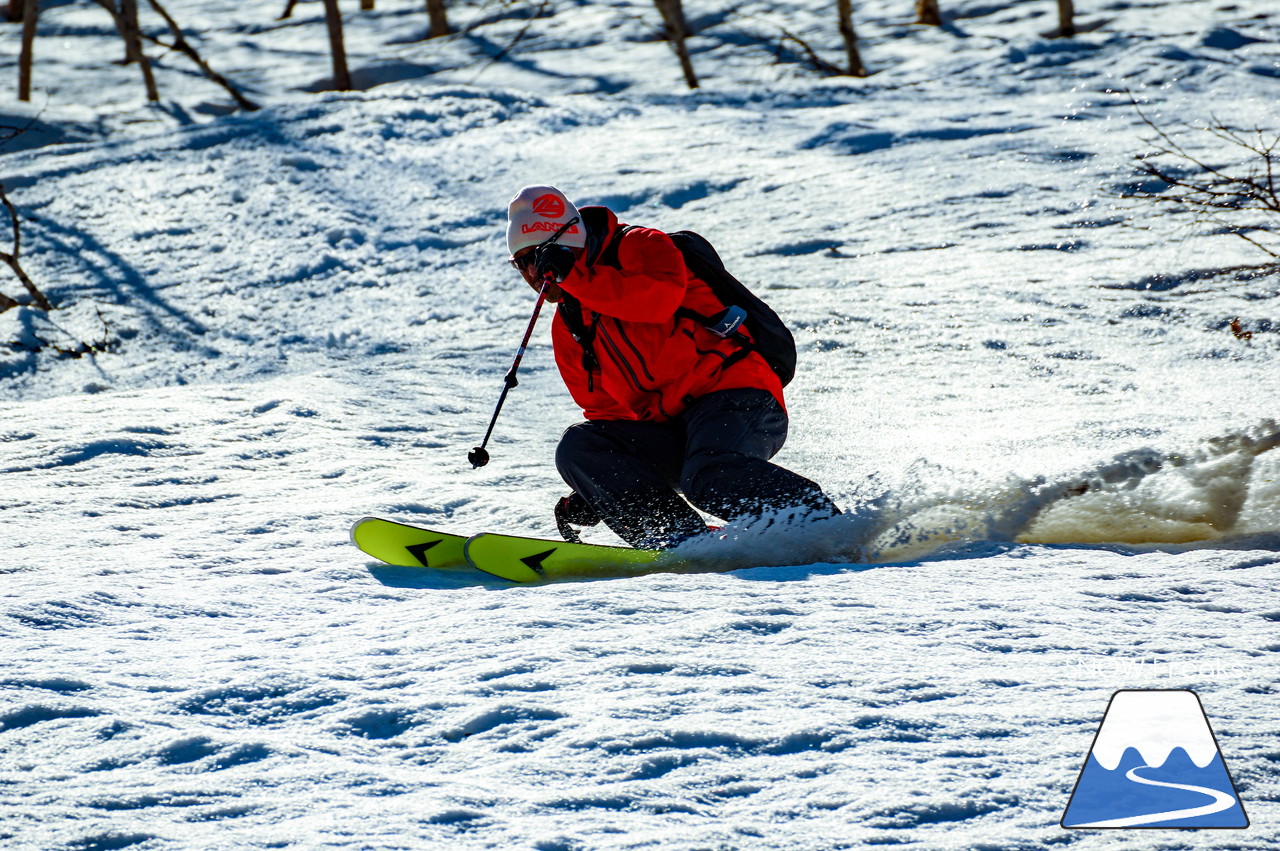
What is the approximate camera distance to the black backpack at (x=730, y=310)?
3.64 meters

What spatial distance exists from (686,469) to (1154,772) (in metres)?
1.82

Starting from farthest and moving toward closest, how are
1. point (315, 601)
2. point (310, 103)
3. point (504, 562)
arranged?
point (310, 103) → point (504, 562) → point (315, 601)

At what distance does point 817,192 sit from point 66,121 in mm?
9635

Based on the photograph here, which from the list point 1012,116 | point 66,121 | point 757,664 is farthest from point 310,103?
point 757,664

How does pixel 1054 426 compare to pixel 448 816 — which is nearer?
pixel 448 816

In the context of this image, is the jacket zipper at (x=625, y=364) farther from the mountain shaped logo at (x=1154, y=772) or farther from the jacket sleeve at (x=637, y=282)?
the mountain shaped logo at (x=1154, y=772)

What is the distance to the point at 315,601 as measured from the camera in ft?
10.4

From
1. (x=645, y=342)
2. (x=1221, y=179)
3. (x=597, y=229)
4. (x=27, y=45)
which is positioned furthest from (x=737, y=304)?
(x=27, y=45)

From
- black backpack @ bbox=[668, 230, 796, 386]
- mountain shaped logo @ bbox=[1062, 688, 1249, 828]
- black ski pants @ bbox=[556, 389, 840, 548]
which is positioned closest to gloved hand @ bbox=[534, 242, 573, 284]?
black backpack @ bbox=[668, 230, 796, 386]

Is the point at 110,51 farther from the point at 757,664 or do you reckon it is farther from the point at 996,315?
the point at 757,664

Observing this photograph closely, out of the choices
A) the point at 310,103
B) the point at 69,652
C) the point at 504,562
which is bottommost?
the point at 504,562

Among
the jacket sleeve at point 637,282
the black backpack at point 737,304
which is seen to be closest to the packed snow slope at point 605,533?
the black backpack at point 737,304

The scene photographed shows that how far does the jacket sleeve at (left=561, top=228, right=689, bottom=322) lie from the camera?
136 inches

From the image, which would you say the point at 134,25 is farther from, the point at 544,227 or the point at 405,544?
the point at 405,544
